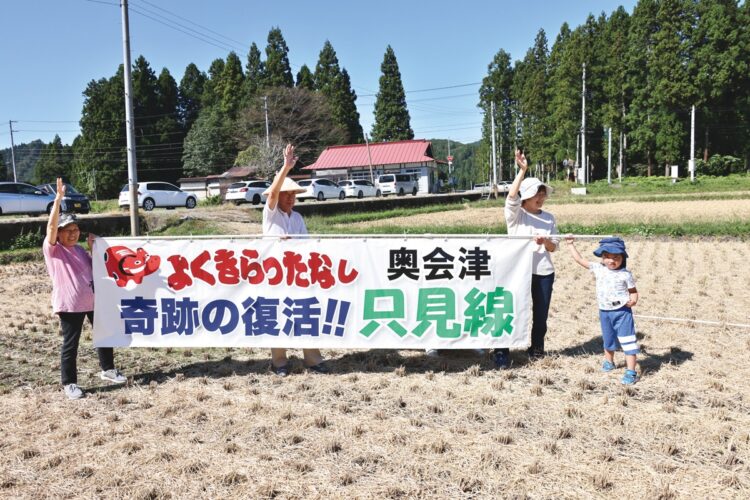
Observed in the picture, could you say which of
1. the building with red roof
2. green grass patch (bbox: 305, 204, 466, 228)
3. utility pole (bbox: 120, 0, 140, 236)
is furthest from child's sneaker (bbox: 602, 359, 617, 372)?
the building with red roof

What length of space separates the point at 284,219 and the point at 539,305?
2.44 meters

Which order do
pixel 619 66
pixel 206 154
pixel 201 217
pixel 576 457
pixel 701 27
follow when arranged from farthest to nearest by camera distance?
pixel 206 154
pixel 619 66
pixel 701 27
pixel 201 217
pixel 576 457

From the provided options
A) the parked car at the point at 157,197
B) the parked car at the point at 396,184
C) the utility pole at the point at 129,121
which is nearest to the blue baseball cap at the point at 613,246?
the utility pole at the point at 129,121

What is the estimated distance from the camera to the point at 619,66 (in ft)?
164

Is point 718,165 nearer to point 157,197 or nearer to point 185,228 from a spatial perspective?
point 157,197

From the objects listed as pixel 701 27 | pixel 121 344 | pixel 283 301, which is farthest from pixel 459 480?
pixel 701 27

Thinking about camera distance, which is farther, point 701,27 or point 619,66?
point 619,66

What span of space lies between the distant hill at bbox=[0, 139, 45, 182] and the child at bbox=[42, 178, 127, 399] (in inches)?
2820

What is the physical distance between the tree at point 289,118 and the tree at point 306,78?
10.3m

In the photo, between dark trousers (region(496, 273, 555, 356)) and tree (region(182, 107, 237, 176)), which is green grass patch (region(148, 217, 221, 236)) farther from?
tree (region(182, 107, 237, 176))

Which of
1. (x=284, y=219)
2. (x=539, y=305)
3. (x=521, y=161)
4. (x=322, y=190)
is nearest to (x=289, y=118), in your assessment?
(x=322, y=190)

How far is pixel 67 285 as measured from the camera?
480cm

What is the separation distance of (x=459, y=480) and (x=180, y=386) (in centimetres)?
276

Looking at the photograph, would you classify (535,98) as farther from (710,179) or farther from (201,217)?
(201,217)
